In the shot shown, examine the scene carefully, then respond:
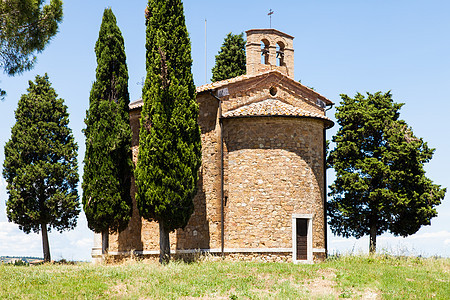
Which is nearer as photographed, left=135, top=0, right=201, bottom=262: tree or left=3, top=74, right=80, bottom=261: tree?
left=135, top=0, right=201, bottom=262: tree

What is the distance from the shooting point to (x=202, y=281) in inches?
666

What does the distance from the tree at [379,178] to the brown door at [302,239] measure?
5.45 meters

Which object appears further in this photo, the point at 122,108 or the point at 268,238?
the point at 122,108

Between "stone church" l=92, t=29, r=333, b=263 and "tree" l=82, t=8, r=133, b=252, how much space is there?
240 cm

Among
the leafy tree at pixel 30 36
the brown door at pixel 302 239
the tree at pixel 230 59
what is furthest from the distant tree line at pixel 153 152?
the tree at pixel 230 59

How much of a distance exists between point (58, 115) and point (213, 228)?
38.0ft

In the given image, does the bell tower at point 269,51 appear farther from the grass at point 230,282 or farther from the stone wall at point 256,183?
the grass at point 230,282

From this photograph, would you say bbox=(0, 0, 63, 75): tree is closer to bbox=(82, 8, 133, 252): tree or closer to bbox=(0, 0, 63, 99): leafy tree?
bbox=(0, 0, 63, 99): leafy tree

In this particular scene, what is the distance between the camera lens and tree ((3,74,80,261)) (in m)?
27.1

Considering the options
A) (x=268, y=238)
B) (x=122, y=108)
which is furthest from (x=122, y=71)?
(x=268, y=238)

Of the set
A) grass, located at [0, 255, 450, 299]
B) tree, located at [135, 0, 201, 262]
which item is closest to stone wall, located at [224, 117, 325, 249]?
Answer: tree, located at [135, 0, 201, 262]

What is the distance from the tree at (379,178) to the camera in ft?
86.6

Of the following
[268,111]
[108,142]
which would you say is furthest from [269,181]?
[108,142]

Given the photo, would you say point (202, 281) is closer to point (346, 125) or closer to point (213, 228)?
point (213, 228)
